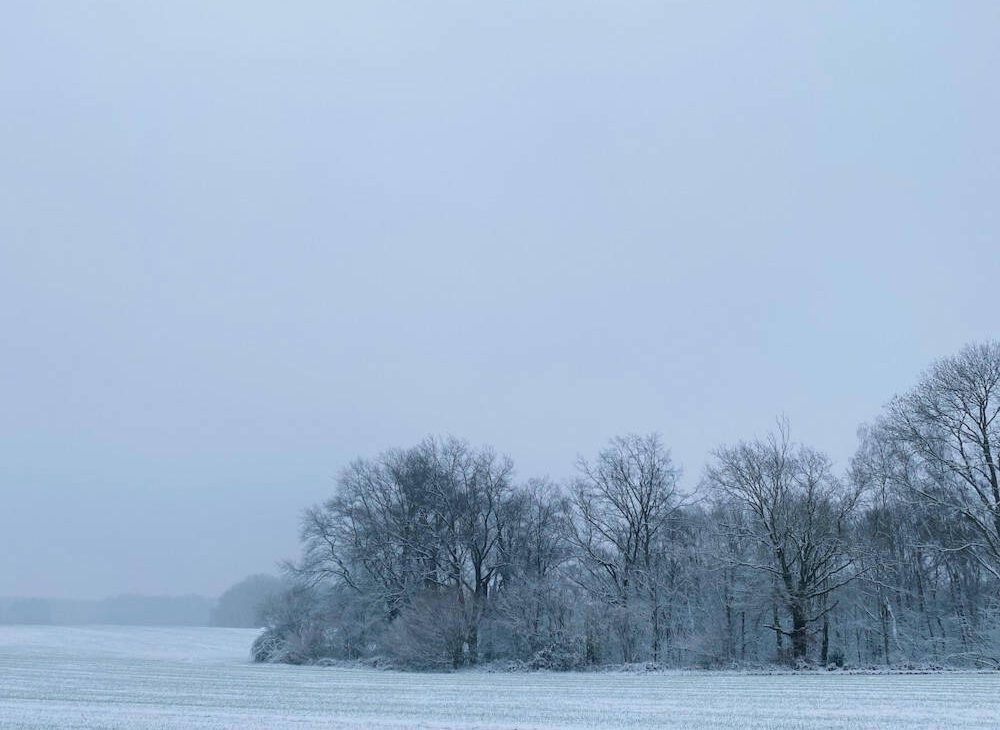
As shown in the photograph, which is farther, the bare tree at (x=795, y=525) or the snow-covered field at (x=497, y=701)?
the bare tree at (x=795, y=525)

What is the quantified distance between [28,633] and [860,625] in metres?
85.3

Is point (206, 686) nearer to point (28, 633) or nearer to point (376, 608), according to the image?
point (376, 608)

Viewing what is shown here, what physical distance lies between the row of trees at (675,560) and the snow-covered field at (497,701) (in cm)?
761

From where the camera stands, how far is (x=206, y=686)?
31828 millimetres

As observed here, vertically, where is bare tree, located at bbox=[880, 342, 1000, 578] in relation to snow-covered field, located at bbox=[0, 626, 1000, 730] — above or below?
above

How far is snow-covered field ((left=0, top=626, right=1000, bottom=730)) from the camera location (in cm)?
1877

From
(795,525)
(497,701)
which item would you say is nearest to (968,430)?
(795,525)

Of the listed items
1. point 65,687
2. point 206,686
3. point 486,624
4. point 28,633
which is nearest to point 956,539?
point 486,624

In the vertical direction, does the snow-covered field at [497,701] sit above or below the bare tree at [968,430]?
below

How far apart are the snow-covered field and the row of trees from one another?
7.61m

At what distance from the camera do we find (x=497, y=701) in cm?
2462

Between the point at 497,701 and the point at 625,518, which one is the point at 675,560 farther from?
the point at 497,701

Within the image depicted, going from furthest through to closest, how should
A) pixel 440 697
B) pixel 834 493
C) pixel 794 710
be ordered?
pixel 834 493 < pixel 440 697 < pixel 794 710

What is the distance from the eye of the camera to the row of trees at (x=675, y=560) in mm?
44531
